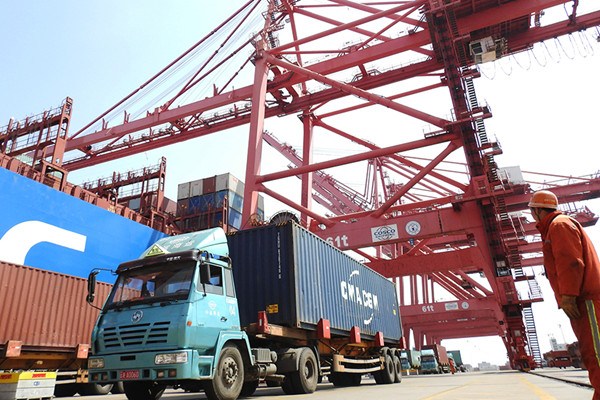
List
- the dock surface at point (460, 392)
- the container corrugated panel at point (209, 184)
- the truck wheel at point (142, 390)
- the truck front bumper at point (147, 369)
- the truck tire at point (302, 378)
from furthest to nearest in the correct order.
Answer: the container corrugated panel at point (209, 184) < the truck tire at point (302, 378) < the truck wheel at point (142, 390) < the dock surface at point (460, 392) < the truck front bumper at point (147, 369)

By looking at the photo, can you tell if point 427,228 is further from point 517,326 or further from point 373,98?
point 517,326

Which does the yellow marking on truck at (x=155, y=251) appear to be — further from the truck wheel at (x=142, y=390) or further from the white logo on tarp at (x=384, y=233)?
the white logo on tarp at (x=384, y=233)

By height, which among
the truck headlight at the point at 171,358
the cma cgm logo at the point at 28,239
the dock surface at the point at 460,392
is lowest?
the dock surface at the point at 460,392

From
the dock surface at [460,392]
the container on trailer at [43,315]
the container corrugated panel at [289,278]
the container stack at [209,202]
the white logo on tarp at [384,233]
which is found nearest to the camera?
the dock surface at [460,392]

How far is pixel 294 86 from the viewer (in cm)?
2338

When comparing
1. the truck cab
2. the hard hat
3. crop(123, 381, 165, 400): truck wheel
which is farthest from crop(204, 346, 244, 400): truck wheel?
the hard hat

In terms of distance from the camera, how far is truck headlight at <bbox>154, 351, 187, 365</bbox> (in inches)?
230

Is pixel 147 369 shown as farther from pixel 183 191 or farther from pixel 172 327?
pixel 183 191

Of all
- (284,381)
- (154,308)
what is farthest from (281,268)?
(154,308)

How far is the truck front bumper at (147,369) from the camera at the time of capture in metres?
5.83

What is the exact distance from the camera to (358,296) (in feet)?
39.6

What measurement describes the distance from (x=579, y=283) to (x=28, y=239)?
54.2 feet

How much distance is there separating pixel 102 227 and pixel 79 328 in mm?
8298

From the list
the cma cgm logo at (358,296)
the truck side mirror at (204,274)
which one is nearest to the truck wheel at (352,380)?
the cma cgm logo at (358,296)
